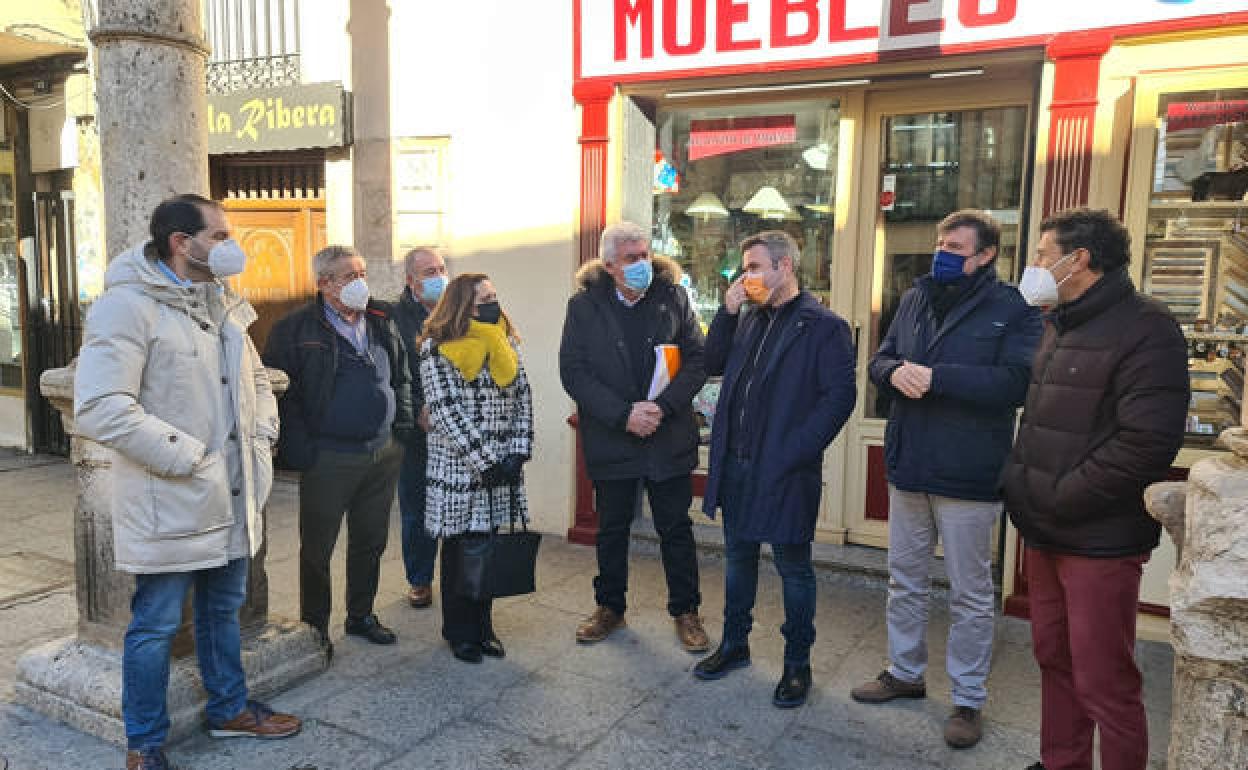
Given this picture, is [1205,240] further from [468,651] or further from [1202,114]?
[468,651]

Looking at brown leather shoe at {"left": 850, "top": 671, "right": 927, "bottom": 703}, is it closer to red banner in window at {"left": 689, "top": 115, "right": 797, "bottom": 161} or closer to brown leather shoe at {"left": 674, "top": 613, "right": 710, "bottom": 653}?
brown leather shoe at {"left": 674, "top": 613, "right": 710, "bottom": 653}

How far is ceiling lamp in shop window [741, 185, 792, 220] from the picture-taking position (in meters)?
5.55

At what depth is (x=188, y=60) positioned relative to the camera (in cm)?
355

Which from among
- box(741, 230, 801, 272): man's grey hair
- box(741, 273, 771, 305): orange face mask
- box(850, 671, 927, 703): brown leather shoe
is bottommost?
box(850, 671, 927, 703): brown leather shoe

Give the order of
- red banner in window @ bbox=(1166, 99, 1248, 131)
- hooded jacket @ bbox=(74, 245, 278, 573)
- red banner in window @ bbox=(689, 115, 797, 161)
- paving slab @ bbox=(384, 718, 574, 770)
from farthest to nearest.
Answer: red banner in window @ bbox=(689, 115, 797, 161) → red banner in window @ bbox=(1166, 99, 1248, 131) → paving slab @ bbox=(384, 718, 574, 770) → hooded jacket @ bbox=(74, 245, 278, 573)

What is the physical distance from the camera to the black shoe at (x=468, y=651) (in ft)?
13.1

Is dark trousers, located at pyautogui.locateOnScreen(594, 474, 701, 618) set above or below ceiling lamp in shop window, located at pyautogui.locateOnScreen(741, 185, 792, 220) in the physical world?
below

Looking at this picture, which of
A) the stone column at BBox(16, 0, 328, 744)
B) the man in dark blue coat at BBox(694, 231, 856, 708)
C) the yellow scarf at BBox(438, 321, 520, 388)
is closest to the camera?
the stone column at BBox(16, 0, 328, 744)

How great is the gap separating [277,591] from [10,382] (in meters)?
5.59

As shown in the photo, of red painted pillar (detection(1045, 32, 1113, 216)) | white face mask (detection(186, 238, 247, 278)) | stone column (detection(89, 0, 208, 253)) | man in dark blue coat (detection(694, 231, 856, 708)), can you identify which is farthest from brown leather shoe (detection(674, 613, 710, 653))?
stone column (detection(89, 0, 208, 253))

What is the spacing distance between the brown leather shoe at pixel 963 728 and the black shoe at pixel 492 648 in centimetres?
187

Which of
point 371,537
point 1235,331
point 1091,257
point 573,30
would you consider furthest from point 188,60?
point 1235,331

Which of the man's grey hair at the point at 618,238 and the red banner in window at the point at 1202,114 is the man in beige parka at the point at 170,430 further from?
the red banner in window at the point at 1202,114

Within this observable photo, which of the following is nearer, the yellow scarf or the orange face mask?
the orange face mask
